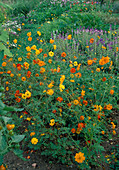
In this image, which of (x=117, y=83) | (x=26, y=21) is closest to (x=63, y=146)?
(x=117, y=83)

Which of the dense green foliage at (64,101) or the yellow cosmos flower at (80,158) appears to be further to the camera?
the dense green foliage at (64,101)

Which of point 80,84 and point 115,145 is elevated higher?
point 80,84

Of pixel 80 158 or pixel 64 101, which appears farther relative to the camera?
pixel 64 101

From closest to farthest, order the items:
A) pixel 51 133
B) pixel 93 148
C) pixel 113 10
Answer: pixel 93 148, pixel 51 133, pixel 113 10

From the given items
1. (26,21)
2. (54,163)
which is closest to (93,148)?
(54,163)

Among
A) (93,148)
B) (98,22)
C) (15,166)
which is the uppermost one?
(98,22)

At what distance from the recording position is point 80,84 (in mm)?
3027

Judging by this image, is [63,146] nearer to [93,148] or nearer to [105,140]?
[93,148]

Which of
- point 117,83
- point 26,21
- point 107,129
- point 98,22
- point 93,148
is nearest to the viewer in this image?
point 93,148

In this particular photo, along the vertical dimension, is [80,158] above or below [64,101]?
below

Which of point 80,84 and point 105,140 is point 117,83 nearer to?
point 80,84

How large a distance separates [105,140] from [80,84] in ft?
3.58

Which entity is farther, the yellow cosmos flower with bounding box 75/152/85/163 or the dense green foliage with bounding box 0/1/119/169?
the dense green foliage with bounding box 0/1/119/169

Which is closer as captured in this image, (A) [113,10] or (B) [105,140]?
(B) [105,140]
